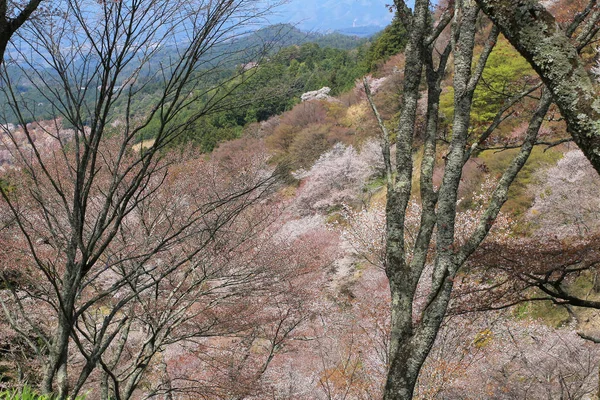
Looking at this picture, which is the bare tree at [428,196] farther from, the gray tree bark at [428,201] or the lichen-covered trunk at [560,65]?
the lichen-covered trunk at [560,65]

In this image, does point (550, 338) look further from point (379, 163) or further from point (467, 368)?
point (379, 163)

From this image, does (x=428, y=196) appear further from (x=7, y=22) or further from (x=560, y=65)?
(x=7, y=22)

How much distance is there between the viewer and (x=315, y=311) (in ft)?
38.2

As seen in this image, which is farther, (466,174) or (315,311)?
(466,174)

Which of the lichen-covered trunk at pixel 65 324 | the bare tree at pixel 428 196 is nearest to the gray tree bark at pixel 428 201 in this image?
the bare tree at pixel 428 196

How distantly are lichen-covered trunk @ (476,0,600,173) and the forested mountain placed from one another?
11 mm

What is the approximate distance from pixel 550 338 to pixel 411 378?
851 cm

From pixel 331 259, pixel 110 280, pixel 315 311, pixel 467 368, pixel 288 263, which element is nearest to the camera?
pixel 288 263

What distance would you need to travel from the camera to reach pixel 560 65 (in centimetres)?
136

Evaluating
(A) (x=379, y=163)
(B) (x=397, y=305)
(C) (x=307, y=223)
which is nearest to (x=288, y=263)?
(B) (x=397, y=305)

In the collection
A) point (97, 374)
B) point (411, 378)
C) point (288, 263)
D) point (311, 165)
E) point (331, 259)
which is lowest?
point (97, 374)

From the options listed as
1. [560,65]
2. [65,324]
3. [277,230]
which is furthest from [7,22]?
[277,230]

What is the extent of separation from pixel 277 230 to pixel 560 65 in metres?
10.5

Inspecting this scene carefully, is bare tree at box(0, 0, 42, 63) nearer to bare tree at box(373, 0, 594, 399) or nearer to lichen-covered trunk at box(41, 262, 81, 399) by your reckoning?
lichen-covered trunk at box(41, 262, 81, 399)
